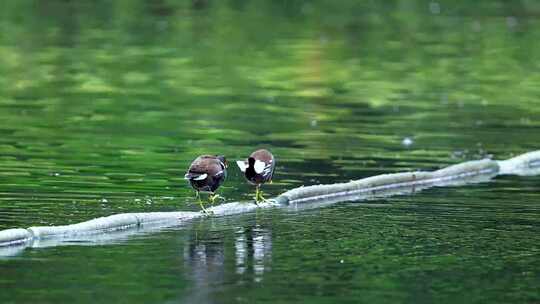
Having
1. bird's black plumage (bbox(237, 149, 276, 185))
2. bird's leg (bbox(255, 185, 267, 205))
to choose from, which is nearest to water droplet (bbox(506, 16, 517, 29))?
bird's leg (bbox(255, 185, 267, 205))

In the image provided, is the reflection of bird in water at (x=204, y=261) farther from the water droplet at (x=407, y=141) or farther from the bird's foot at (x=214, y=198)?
the water droplet at (x=407, y=141)

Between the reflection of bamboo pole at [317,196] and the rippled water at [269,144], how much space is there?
0.28m

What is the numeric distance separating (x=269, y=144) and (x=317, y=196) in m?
4.82

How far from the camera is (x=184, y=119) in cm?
2384

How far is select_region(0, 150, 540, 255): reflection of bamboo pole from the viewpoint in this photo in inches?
520

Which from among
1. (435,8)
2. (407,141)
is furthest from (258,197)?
(435,8)

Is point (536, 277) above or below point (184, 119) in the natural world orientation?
below

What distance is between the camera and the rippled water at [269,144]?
1194cm

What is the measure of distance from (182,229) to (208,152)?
19.5 feet

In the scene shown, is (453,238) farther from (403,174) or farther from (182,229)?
(403,174)

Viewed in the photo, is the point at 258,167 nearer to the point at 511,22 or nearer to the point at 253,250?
the point at 253,250

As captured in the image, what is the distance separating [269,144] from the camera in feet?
68.6

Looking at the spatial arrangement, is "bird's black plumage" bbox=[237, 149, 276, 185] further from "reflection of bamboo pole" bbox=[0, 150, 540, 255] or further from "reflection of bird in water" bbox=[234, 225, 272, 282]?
"reflection of bird in water" bbox=[234, 225, 272, 282]

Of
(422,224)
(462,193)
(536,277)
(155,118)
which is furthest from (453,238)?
(155,118)
